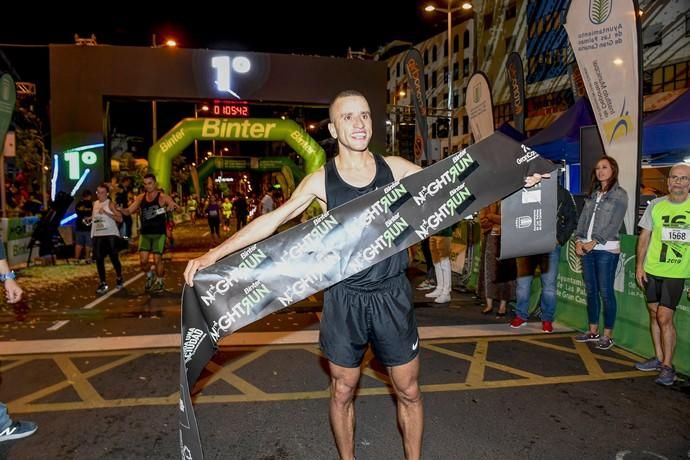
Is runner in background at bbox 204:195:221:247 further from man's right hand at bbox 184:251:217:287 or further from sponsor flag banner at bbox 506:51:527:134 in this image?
man's right hand at bbox 184:251:217:287

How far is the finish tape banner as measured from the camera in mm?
2838

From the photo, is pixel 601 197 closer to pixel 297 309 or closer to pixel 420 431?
pixel 420 431

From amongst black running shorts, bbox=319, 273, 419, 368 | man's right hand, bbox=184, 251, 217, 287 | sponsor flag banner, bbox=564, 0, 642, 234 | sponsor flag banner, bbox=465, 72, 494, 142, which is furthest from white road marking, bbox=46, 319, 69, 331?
sponsor flag banner, bbox=465, 72, 494, 142

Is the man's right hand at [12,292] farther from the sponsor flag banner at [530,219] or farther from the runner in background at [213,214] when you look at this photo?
the runner in background at [213,214]

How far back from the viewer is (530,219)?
10.4ft

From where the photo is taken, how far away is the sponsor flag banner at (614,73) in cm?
637

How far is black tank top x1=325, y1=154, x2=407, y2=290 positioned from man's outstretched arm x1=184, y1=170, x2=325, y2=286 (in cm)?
8

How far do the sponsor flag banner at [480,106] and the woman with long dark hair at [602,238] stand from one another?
272 inches

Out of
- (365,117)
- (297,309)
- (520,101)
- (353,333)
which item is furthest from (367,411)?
(520,101)

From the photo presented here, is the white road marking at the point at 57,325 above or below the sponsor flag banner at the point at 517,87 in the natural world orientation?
below

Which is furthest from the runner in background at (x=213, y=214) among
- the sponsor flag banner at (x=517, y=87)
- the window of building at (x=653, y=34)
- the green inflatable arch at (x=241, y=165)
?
the window of building at (x=653, y=34)

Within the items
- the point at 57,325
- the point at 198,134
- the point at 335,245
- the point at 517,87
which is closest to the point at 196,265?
the point at 335,245

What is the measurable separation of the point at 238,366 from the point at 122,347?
5.44 feet

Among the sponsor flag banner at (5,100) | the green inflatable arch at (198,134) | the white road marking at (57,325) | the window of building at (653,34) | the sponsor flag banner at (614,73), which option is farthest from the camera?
the window of building at (653,34)
